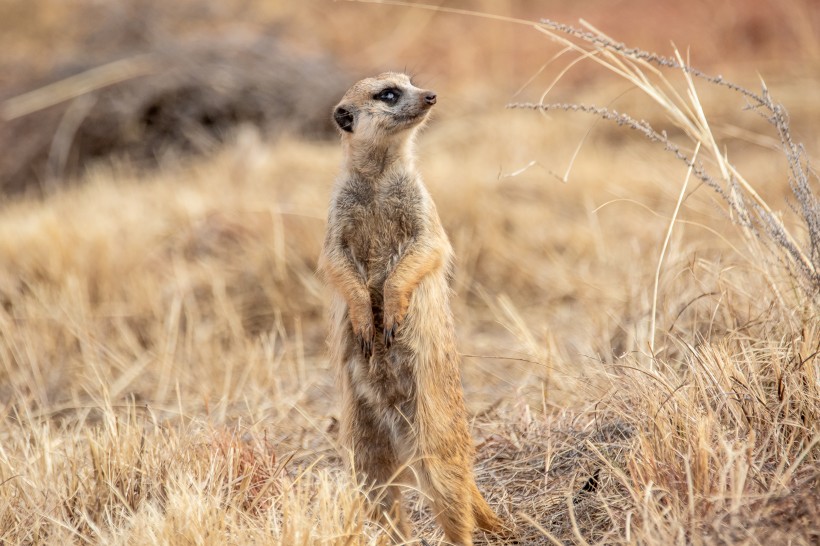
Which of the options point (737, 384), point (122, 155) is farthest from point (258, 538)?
point (122, 155)

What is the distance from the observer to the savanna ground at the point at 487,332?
2.40 m

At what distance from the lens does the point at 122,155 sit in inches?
359

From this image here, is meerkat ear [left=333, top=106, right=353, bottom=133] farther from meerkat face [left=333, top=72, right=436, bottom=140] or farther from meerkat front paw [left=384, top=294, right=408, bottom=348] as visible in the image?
meerkat front paw [left=384, top=294, right=408, bottom=348]

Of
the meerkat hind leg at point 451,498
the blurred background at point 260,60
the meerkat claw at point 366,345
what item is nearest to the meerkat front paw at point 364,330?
the meerkat claw at point 366,345

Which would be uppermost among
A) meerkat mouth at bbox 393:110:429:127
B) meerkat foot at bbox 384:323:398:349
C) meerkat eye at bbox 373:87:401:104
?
meerkat eye at bbox 373:87:401:104

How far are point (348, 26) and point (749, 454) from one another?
1489cm

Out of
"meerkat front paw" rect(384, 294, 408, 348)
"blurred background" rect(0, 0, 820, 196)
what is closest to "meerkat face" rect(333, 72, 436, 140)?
"meerkat front paw" rect(384, 294, 408, 348)

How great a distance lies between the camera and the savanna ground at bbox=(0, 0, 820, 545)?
2398 millimetres

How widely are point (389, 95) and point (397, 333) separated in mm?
935

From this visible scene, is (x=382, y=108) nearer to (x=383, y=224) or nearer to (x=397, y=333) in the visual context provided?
(x=383, y=224)

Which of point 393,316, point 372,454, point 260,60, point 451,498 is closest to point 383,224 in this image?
point 393,316

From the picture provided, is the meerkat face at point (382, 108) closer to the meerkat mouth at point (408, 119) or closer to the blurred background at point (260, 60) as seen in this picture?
the meerkat mouth at point (408, 119)

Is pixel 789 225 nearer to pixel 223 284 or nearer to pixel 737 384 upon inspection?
pixel 737 384

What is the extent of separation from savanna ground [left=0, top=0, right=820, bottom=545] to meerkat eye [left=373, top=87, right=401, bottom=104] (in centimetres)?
57
